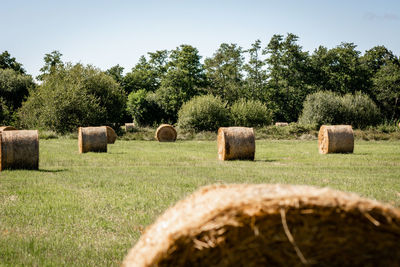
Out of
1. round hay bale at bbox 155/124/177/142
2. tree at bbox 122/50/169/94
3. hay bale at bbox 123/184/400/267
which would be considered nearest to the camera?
hay bale at bbox 123/184/400/267

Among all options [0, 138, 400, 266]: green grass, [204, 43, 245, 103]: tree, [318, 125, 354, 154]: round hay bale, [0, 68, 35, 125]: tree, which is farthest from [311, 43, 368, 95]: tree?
[0, 138, 400, 266]: green grass

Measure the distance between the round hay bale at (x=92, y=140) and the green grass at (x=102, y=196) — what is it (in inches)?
151

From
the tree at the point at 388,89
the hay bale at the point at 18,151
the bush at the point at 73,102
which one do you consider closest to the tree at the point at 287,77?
the tree at the point at 388,89

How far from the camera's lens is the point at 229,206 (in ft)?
8.31

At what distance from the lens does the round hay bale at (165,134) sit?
104 feet

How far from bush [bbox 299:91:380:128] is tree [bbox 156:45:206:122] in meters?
22.3

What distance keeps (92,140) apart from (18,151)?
700cm

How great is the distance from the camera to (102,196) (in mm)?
8273

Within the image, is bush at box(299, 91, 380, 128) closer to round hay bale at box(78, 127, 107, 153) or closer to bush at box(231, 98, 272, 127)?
bush at box(231, 98, 272, 127)

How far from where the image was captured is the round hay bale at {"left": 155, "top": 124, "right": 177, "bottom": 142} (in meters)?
31.8

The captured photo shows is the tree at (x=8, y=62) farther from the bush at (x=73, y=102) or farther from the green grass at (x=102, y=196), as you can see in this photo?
the green grass at (x=102, y=196)

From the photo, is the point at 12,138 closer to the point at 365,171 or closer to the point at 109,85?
the point at 365,171

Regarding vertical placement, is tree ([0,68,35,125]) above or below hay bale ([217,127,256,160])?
above

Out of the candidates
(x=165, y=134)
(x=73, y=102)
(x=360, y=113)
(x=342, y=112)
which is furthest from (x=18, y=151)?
(x=360, y=113)
